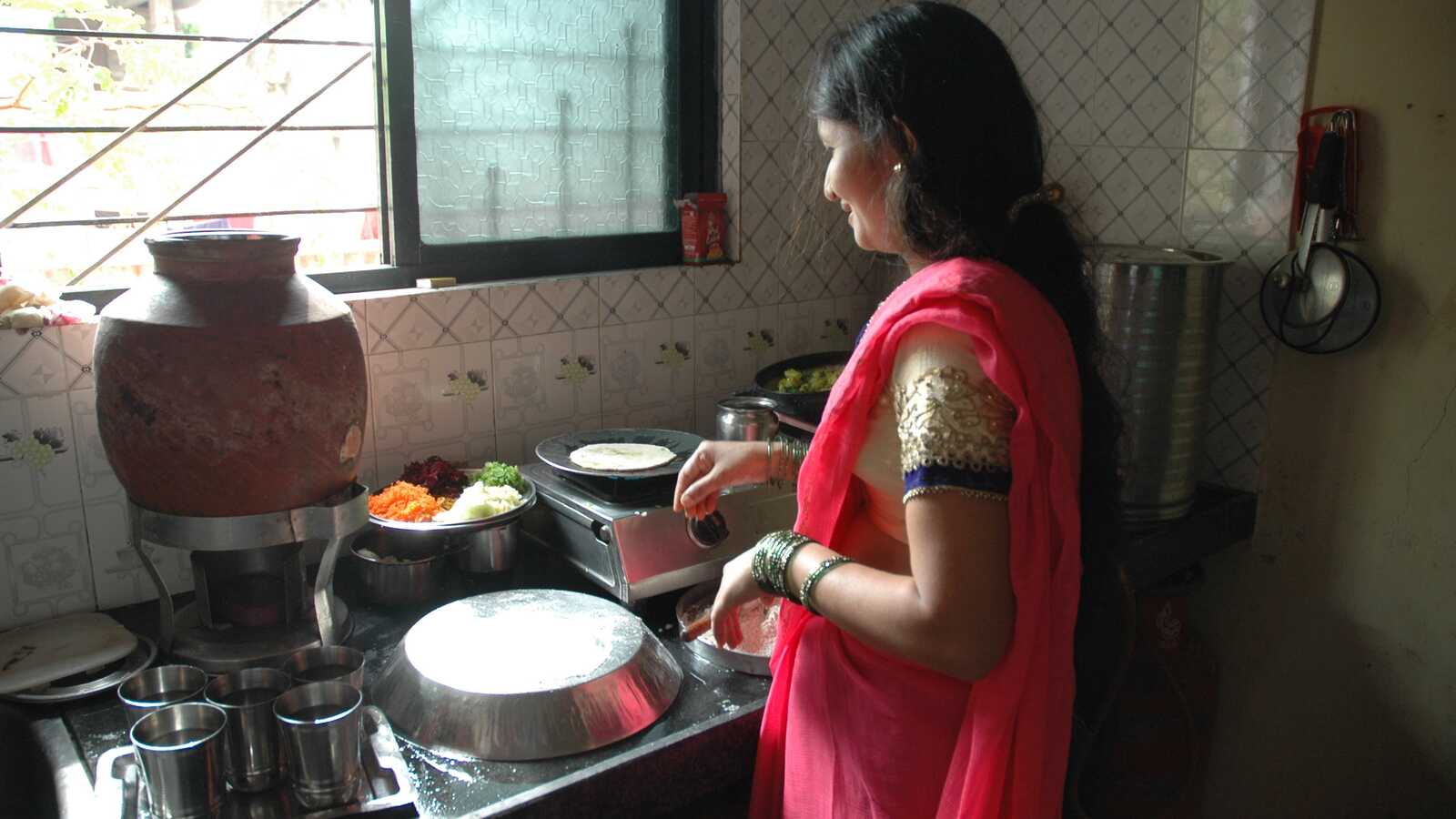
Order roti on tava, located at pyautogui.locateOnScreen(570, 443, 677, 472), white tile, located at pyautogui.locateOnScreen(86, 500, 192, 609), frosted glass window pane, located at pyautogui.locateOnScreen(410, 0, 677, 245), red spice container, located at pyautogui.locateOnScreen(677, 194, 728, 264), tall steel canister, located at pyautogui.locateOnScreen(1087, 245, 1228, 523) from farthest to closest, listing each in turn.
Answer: red spice container, located at pyautogui.locateOnScreen(677, 194, 728, 264) < frosted glass window pane, located at pyautogui.locateOnScreen(410, 0, 677, 245) < tall steel canister, located at pyautogui.locateOnScreen(1087, 245, 1228, 523) < roti on tava, located at pyautogui.locateOnScreen(570, 443, 677, 472) < white tile, located at pyautogui.locateOnScreen(86, 500, 192, 609)

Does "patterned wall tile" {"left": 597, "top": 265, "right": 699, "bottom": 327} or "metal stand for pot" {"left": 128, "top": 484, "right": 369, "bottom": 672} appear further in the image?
"patterned wall tile" {"left": 597, "top": 265, "right": 699, "bottom": 327}

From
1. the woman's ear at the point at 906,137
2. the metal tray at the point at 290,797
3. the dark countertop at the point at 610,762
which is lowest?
the dark countertop at the point at 610,762

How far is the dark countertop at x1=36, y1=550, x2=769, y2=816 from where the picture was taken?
1141mm

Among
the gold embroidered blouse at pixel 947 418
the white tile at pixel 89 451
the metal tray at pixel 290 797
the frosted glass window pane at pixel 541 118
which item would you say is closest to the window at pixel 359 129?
the frosted glass window pane at pixel 541 118

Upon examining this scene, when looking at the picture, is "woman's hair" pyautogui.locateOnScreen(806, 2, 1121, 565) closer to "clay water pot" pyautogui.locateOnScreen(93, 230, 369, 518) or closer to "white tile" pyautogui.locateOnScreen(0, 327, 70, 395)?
"clay water pot" pyautogui.locateOnScreen(93, 230, 369, 518)

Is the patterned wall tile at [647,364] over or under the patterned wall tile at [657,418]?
over

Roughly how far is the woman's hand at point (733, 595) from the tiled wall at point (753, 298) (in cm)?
83

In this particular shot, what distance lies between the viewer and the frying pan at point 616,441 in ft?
5.27

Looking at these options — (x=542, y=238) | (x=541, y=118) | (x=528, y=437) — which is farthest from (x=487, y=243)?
(x=528, y=437)

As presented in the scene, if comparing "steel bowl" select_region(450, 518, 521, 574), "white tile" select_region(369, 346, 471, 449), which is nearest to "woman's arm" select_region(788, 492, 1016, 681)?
"steel bowl" select_region(450, 518, 521, 574)

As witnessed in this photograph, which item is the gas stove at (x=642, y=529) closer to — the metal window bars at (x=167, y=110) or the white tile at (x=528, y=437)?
the white tile at (x=528, y=437)

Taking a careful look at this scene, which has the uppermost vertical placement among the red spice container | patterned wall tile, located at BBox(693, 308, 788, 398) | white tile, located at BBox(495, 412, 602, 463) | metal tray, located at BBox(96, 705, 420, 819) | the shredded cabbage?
the red spice container

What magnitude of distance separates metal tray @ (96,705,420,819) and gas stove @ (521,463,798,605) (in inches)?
18.2

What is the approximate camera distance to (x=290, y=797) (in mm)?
1093
